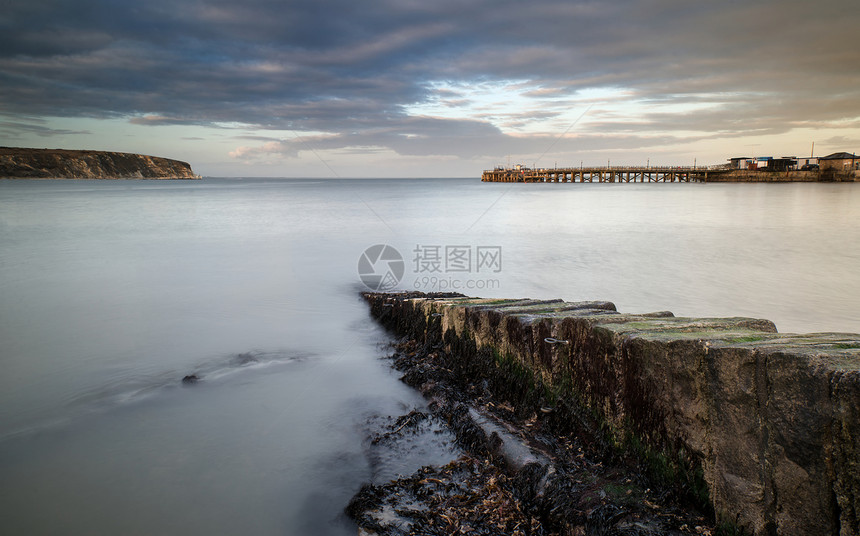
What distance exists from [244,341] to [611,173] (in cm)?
10021

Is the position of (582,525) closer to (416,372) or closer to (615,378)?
(615,378)

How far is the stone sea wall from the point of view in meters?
1.88

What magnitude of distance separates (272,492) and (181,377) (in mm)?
2831

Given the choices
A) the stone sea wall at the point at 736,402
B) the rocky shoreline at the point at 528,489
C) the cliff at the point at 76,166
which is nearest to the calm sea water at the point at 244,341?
the rocky shoreline at the point at 528,489

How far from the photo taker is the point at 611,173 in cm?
9644

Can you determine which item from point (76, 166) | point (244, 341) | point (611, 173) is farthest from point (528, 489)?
point (76, 166)

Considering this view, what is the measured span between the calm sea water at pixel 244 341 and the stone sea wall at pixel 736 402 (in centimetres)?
152

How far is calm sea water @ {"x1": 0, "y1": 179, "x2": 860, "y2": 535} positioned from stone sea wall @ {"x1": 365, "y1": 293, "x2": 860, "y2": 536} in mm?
1516

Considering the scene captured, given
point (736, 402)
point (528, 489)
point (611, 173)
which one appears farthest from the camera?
point (611, 173)

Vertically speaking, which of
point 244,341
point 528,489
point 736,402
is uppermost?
point 736,402

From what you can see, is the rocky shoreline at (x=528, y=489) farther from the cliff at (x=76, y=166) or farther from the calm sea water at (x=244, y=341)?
the cliff at (x=76, y=166)

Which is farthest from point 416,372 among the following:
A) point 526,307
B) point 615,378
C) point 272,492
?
point 615,378

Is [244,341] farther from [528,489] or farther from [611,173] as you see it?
[611,173]

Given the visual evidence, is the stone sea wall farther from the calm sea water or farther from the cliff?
the cliff
